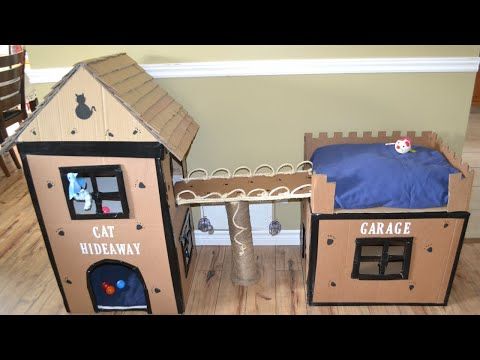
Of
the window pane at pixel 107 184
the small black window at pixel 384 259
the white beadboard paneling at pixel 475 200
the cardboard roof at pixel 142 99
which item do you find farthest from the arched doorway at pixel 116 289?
the white beadboard paneling at pixel 475 200

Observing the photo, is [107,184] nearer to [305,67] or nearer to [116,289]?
[116,289]

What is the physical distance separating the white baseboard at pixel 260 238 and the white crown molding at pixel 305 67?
85 cm

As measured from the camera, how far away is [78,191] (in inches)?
60.3

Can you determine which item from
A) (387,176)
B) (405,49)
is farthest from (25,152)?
(405,49)

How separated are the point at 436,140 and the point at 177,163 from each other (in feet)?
3.98

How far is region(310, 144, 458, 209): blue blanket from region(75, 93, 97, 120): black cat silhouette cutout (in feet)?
3.04

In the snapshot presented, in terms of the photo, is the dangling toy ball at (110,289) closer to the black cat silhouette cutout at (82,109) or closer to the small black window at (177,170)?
the small black window at (177,170)

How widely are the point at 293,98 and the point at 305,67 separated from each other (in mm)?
152

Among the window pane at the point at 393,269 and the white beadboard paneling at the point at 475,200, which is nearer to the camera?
the window pane at the point at 393,269

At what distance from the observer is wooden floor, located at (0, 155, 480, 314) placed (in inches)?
69.9

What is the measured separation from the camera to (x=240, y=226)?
1.81m

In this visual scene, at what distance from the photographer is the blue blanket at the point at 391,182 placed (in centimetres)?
154

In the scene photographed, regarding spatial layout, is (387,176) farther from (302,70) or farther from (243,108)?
(243,108)

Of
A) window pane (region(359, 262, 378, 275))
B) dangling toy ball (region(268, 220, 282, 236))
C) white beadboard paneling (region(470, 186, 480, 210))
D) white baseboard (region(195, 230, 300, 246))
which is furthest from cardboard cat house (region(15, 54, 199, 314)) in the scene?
white beadboard paneling (region(470, 186, 480, 210))
